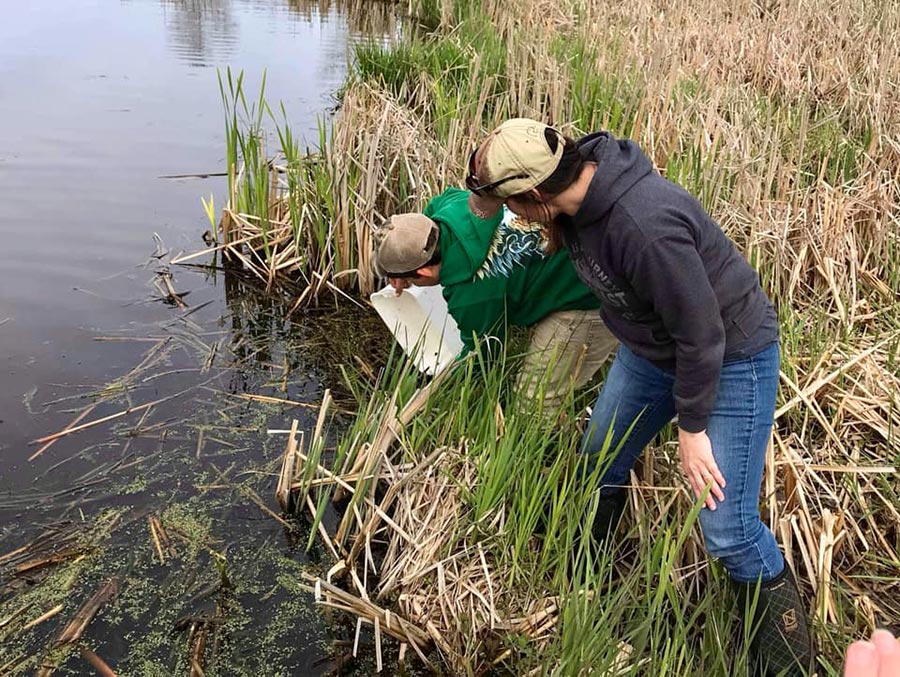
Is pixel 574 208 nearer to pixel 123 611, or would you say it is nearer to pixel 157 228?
pixel 123 611

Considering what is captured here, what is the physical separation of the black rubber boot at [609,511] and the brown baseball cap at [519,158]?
1058 mm

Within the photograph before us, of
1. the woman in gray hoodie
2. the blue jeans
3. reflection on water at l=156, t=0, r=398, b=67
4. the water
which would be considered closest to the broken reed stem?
the water

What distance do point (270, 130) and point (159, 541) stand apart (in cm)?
431

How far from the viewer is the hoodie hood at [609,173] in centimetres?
173

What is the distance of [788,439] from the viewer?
96.7 inches

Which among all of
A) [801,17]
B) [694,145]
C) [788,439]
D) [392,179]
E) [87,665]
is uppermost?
[801,17]

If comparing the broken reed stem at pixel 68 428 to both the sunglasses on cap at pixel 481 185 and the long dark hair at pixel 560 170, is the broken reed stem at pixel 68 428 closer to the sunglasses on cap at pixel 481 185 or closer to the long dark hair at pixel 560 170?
the sunglasses on cap at pixel 481 185

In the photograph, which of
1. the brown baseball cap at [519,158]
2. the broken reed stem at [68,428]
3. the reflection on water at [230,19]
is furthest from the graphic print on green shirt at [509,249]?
the reflection on water at [230,19]

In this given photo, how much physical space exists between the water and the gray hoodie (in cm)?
132

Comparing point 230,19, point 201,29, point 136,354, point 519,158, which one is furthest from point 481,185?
point 230,19

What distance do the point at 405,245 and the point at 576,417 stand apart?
80cm

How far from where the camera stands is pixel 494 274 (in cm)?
253

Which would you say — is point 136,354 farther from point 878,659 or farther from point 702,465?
point 878,659

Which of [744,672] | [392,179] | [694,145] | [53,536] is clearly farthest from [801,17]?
[53,536]
